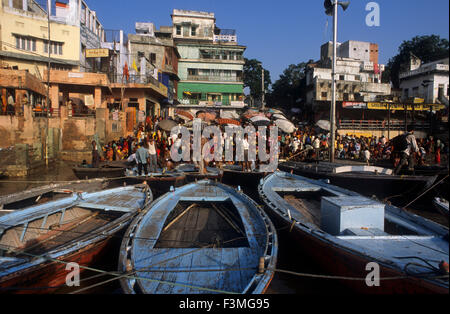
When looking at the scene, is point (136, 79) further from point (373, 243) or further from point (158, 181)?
point (373, 243)

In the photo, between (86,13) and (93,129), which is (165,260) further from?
(86,13)

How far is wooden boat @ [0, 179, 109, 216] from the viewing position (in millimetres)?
7638

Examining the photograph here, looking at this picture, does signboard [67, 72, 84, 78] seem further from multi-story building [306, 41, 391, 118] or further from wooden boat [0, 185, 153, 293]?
multi-story building [306, 41, 391, 118]

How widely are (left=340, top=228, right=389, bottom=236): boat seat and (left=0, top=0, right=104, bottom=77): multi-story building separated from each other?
22.8 meters

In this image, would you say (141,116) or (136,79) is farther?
(136,79)

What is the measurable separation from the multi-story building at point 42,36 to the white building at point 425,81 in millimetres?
31456

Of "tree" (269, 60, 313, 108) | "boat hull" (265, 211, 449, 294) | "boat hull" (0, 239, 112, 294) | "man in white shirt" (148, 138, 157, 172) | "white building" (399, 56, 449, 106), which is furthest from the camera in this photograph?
"tree" (269, 60, 313, 108)

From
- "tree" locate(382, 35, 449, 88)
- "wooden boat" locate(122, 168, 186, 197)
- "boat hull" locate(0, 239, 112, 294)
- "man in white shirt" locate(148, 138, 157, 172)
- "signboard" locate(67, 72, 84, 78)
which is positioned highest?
"tree" locate(382, 35, 449, 88)

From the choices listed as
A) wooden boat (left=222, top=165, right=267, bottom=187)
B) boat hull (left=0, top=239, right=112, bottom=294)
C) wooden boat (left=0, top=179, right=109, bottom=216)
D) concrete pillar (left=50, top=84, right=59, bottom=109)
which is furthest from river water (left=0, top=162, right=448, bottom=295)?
concrete pillar (left=50, top=84, right=59, bottom=109)

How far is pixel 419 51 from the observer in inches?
1806

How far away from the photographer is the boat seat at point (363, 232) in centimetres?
522

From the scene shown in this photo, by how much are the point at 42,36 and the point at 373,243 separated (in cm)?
2628

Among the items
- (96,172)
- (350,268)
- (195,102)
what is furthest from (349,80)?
(350,268)
